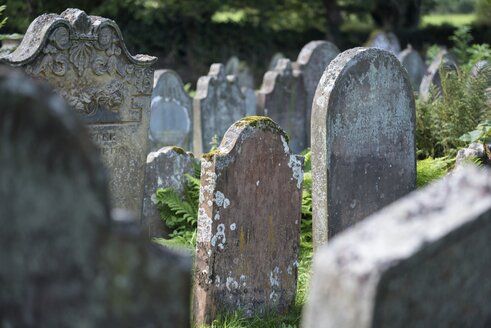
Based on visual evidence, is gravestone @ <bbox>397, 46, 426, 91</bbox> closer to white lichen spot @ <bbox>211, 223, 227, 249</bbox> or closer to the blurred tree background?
the blurred tree background

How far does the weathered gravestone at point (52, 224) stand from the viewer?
86.6 inches

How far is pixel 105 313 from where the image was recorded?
2344 millimetres

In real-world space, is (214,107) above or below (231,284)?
above

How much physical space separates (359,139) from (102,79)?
6.38 ft

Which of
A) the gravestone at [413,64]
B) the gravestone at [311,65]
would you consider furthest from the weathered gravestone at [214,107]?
the gravestone at [413,64]

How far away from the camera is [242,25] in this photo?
24.7 metres

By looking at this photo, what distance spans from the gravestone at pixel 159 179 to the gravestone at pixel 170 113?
3.39 m

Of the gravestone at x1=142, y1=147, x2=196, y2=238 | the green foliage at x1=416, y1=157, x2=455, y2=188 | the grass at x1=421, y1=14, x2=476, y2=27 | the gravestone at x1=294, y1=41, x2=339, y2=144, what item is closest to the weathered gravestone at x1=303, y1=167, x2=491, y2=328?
the green foliage at x1=416, y1=157, x2=455, y2=188

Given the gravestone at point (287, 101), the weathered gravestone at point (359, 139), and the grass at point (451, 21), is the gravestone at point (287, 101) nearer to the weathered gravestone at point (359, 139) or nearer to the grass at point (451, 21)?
the weathered gravestone at point (359, 139)

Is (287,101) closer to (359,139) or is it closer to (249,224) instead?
(359,139)

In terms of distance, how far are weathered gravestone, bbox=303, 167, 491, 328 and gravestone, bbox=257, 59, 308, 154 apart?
367 inches

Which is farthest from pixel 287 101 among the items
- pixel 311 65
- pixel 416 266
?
pixel 416 266

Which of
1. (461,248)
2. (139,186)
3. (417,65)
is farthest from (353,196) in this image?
(417,65)

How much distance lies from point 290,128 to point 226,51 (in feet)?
38.9
